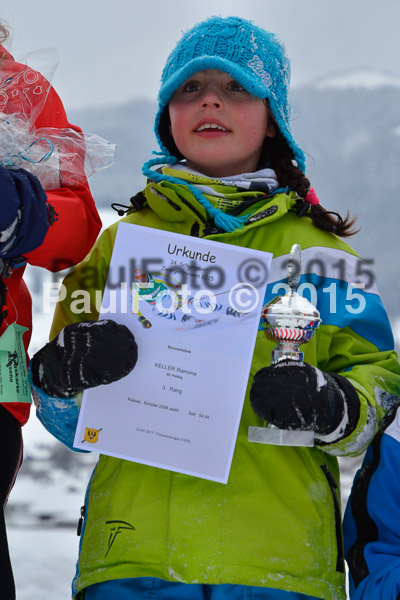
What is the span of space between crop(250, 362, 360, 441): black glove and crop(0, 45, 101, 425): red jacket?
425 mm

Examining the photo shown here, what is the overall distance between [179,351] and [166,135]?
2.14 feet

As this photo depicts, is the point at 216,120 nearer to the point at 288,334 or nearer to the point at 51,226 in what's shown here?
the point at 51,226

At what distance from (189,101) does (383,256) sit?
151cm

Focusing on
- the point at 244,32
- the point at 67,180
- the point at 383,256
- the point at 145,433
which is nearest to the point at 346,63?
the point at 383,256

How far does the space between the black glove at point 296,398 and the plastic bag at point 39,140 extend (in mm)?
507

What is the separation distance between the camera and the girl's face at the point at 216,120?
1376 mm

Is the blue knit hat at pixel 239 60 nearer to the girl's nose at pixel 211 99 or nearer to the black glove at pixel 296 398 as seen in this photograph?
the girl's nose at pixel 211 99

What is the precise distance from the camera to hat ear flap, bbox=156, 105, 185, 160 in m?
1.54

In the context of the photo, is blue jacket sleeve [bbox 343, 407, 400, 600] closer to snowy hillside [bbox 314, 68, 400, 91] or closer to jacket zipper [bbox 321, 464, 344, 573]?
jacket zipper [bbox 321, 464, 344, 573]

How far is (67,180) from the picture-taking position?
1.23 m

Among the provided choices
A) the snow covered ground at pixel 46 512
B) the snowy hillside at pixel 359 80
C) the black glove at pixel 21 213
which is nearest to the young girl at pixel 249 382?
the black glove at pixel 21 213

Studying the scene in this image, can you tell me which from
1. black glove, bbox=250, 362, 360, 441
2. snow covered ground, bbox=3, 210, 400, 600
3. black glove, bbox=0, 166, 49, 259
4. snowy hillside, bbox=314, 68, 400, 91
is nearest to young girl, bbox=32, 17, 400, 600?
black glove, bbox=250, 362, 360, 441

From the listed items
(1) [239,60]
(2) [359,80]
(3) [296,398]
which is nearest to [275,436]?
(3) [296,398]

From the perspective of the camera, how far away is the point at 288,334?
3.39 ft
